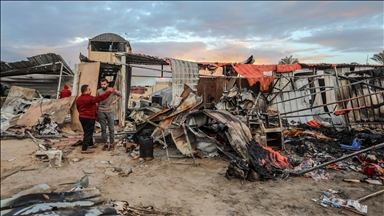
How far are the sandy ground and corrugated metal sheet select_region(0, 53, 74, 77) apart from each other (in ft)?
19.9

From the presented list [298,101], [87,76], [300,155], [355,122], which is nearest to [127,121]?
[87,76]

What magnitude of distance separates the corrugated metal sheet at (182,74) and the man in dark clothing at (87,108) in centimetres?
386

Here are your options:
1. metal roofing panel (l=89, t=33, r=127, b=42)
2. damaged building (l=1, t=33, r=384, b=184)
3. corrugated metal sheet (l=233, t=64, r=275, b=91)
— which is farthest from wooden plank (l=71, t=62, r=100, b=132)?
metal roofing panel (l=89, t=33, r=127, b=42)

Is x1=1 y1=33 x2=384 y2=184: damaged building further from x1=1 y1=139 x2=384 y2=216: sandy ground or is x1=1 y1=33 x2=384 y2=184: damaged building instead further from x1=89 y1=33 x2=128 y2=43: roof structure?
x1=89 y1=33 x2=128 y2=43: roof structure

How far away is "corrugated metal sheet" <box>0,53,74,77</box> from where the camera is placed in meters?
9.38

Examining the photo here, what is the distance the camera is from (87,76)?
32.2 feet

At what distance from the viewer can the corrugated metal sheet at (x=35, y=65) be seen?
9.38 metres

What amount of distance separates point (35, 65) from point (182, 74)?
5.93 m

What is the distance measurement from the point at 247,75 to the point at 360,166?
19.3ft

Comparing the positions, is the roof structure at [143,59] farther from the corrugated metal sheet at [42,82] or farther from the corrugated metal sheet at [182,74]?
the corrugated metal sheet at [42,82]

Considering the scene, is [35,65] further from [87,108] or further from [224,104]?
[224,104]

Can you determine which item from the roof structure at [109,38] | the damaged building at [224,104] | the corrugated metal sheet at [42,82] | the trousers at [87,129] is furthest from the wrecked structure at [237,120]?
the roof structure at [109,38]

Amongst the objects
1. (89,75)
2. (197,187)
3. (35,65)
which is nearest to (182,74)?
(89,75)

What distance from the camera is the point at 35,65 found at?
966cm
